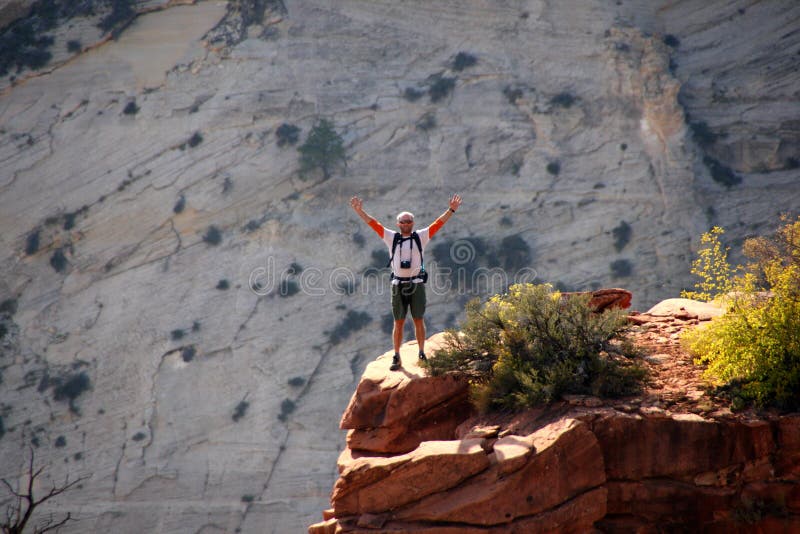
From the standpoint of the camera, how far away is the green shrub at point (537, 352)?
10000 mm

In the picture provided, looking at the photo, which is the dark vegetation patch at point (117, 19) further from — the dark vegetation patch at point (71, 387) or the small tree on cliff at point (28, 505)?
the small tree on cliff at point (28, 505)

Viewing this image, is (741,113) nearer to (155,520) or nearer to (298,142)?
(298,142)

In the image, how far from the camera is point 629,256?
42.2m

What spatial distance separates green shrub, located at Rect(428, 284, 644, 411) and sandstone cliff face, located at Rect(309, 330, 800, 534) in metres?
0.68

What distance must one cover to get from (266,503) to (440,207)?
19.6m

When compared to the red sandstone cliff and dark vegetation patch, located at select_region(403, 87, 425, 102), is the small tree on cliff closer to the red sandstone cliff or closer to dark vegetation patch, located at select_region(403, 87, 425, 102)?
the red sandstone cliff

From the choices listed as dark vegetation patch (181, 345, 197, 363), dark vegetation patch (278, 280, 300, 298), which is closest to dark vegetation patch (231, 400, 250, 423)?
dark vegetation patch (181, 345, 197, 363)

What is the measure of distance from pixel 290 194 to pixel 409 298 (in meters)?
35.4

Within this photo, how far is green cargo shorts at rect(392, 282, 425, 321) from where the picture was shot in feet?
37.6

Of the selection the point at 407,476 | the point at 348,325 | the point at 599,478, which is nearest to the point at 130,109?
the point at 348,325

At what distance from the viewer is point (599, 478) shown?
29.7 feet

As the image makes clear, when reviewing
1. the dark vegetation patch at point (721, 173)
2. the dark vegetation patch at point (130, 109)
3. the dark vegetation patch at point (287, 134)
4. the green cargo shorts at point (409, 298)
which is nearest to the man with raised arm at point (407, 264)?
the green cargo shorts at point (409, 298)

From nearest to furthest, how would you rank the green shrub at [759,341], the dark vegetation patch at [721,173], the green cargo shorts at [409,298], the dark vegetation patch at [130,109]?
the green shrub at [759,341] → the green cargo shorts at [409,298] → the dark vegetation patch at [721,173] → the dark vegetation patch at [130,109]

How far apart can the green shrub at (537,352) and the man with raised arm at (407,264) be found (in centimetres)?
73
